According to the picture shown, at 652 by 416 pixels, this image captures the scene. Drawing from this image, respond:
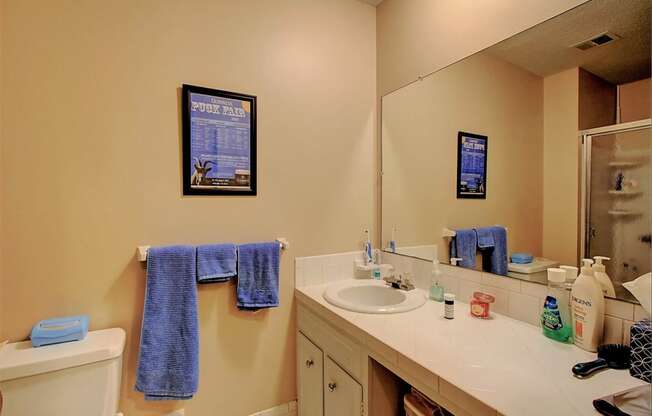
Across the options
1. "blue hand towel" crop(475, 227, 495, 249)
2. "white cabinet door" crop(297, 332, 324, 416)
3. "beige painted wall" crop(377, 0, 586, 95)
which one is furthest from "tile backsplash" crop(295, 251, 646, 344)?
"beige painted wall" crop(377, 0, 586, 95)

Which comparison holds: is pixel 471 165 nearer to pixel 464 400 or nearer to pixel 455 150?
pixel 455 150

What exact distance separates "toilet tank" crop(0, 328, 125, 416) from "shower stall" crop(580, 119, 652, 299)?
175 cm

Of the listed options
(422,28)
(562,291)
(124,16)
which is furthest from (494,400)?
(124,16)

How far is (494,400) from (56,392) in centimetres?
138

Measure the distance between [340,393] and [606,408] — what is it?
890 mm

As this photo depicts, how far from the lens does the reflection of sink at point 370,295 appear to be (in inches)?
56.1

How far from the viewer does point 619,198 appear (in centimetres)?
97

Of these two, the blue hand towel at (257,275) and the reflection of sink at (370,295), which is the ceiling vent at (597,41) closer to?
the reflection of sink at (370,295)

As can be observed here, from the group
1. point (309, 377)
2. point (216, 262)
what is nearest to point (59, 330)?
point (216, 262)

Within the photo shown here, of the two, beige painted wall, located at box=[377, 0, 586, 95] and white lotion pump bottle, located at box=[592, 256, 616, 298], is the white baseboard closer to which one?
white lotion pump bottle, located at box=[592, 256, 616, 298]

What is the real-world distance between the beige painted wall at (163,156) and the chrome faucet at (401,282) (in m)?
0.35

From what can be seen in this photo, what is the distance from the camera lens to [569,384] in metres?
0.80

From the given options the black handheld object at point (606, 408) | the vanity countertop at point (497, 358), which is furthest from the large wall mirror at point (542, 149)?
the black handheld object at point (606, 408)

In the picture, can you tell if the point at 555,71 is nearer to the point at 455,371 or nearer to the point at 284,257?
the point at 455,371
